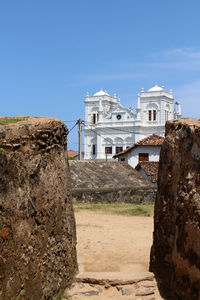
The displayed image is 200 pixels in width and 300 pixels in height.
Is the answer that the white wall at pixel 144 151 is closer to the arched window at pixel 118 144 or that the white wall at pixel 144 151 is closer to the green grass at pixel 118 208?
the green grass at pixel 118 208

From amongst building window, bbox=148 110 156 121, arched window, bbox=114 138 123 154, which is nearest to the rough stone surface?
arched window, bbox=114 138 123 154

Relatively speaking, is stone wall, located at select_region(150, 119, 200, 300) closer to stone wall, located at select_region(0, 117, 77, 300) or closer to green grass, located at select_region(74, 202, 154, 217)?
stone wall, located at select_region(0, 117, 77, 300)

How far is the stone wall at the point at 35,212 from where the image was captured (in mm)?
4520

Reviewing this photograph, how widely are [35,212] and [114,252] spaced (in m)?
3.02

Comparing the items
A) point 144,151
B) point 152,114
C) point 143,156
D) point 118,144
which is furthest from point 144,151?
point 152,114

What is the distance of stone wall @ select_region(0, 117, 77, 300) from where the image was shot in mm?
4520

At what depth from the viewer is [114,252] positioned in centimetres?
770

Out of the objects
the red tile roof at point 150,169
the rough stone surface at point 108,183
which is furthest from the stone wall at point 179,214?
the red tile roof at point 150,169

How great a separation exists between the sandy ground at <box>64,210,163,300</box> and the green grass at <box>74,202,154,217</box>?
712 millimetres

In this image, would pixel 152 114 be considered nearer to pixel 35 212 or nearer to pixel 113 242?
pixel 113 242

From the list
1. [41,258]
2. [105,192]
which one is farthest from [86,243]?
[105,192]

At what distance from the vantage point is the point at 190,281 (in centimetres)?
510

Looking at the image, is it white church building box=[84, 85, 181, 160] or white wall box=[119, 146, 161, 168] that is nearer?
white wall box=[119, 146, 161, 168]

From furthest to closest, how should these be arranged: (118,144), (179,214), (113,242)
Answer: (118,144) < (113,242) < (179,214)
